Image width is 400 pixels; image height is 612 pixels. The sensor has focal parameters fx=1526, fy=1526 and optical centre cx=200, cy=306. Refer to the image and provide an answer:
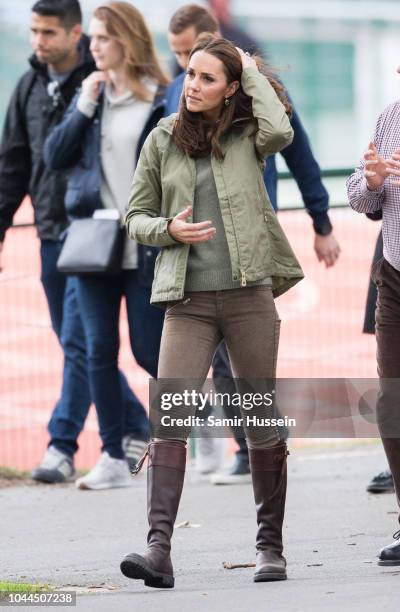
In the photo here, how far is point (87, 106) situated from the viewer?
23.5 ft

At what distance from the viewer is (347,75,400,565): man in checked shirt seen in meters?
5.14

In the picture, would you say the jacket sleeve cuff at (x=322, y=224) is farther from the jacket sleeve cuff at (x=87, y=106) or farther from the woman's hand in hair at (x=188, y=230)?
the woman's hand in hair at (x=188, y=230)

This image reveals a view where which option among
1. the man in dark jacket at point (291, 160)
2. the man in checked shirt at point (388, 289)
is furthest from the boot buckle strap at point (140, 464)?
the man in dark jacket at point (291, 160)

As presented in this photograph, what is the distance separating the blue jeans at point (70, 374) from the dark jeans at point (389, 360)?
2.75 m

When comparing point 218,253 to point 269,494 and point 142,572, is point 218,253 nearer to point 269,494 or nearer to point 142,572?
point 269,494

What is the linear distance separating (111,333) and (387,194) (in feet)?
8.02

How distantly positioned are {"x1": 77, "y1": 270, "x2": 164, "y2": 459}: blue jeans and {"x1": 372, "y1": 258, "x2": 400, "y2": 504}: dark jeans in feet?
6.60

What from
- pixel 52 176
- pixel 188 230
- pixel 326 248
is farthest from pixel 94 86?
pixel 188 230

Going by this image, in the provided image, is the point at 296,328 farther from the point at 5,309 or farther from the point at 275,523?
the point at 275,523

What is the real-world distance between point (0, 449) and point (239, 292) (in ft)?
14.8

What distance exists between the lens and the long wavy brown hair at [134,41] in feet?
23.3

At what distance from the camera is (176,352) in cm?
494

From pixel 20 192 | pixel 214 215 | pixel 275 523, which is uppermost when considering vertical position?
pixel 20 192

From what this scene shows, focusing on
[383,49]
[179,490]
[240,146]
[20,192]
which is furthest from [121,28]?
[383,49]
